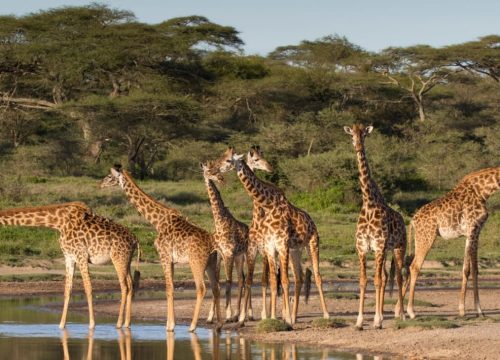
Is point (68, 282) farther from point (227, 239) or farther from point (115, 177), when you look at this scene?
point (227, 239)

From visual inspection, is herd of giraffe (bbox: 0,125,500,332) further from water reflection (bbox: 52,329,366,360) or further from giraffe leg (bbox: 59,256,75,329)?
water reflection (bbox: 52,329,366,360)

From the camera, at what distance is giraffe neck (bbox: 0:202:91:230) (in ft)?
48.3

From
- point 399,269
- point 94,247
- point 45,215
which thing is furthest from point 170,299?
point 399,269

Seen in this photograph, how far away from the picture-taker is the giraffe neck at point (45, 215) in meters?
14.7

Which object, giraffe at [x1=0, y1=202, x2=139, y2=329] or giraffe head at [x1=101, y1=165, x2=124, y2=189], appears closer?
giraffe at [x1=0, y1=202, x2=139, y2=329]

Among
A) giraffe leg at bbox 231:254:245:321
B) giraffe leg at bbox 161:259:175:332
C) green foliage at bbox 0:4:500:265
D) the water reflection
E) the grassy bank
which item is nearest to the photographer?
the water reflection

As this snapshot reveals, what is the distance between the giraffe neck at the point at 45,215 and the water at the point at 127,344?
3.90ft

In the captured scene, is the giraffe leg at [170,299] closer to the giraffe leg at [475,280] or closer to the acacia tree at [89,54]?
the giraffe leg at [475,280]

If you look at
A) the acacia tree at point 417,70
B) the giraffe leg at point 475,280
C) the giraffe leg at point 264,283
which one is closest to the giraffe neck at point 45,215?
the giraffe leg at point 264,283

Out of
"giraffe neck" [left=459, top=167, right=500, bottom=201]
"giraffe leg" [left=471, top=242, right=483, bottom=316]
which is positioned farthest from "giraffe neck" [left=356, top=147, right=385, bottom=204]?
"giraffe neck" [left=459, top=167, right=500, bottom=201]

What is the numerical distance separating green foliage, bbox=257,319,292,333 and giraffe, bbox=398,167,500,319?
197 cm

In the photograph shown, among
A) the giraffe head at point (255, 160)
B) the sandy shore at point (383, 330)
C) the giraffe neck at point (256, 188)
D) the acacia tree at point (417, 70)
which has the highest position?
the acacia tree at point (417, 70)

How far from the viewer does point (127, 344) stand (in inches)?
513

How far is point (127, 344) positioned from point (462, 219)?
4.77 m
